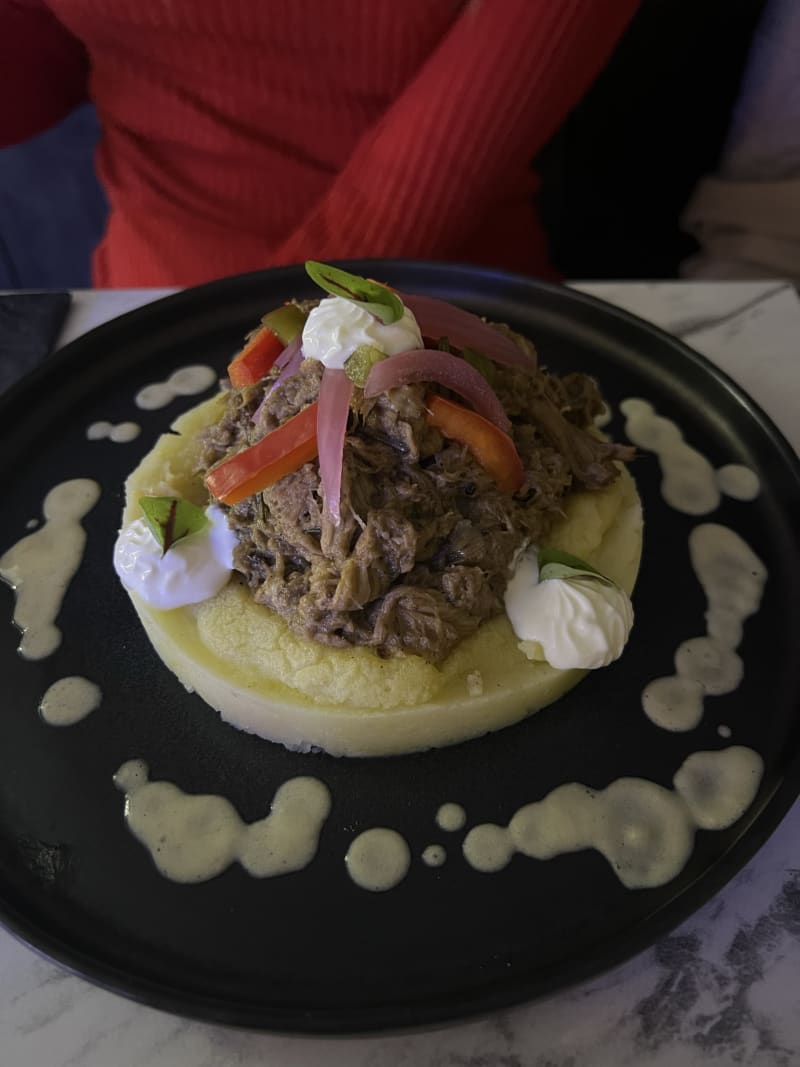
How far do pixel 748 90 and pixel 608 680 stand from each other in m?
2.72

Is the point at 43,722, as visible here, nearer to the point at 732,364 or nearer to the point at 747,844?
the point at 747,844

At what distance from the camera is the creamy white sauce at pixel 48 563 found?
6.79 feet

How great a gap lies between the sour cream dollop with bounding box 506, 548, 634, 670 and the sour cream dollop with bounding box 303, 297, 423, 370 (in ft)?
1.90

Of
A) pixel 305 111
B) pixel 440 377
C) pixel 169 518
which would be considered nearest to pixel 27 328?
pixel 305 111

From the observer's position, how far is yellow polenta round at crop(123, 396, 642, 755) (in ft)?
5.80

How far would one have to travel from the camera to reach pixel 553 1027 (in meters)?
1.52

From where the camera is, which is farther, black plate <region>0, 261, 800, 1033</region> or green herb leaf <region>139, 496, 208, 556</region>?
green herb leaf <region>139, 496, 208, 556</region>

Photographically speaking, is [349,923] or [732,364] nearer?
[349,923]

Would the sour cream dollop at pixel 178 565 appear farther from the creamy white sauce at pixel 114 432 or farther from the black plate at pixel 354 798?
the creamy white sauce at pixel 114 432

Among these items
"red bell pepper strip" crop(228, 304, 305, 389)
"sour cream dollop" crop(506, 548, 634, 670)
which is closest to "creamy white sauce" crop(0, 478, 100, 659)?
"red bell pepper strip" crop(228, 304, 305, 389)

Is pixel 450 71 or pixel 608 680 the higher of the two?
pixel 450 71

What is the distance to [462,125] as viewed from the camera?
105 inches

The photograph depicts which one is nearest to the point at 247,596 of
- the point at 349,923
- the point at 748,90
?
the point at 349,923

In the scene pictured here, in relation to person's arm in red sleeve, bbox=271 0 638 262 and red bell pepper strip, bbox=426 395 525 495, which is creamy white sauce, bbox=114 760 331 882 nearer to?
red bell pepper strip, bbox=426 395 525 495
